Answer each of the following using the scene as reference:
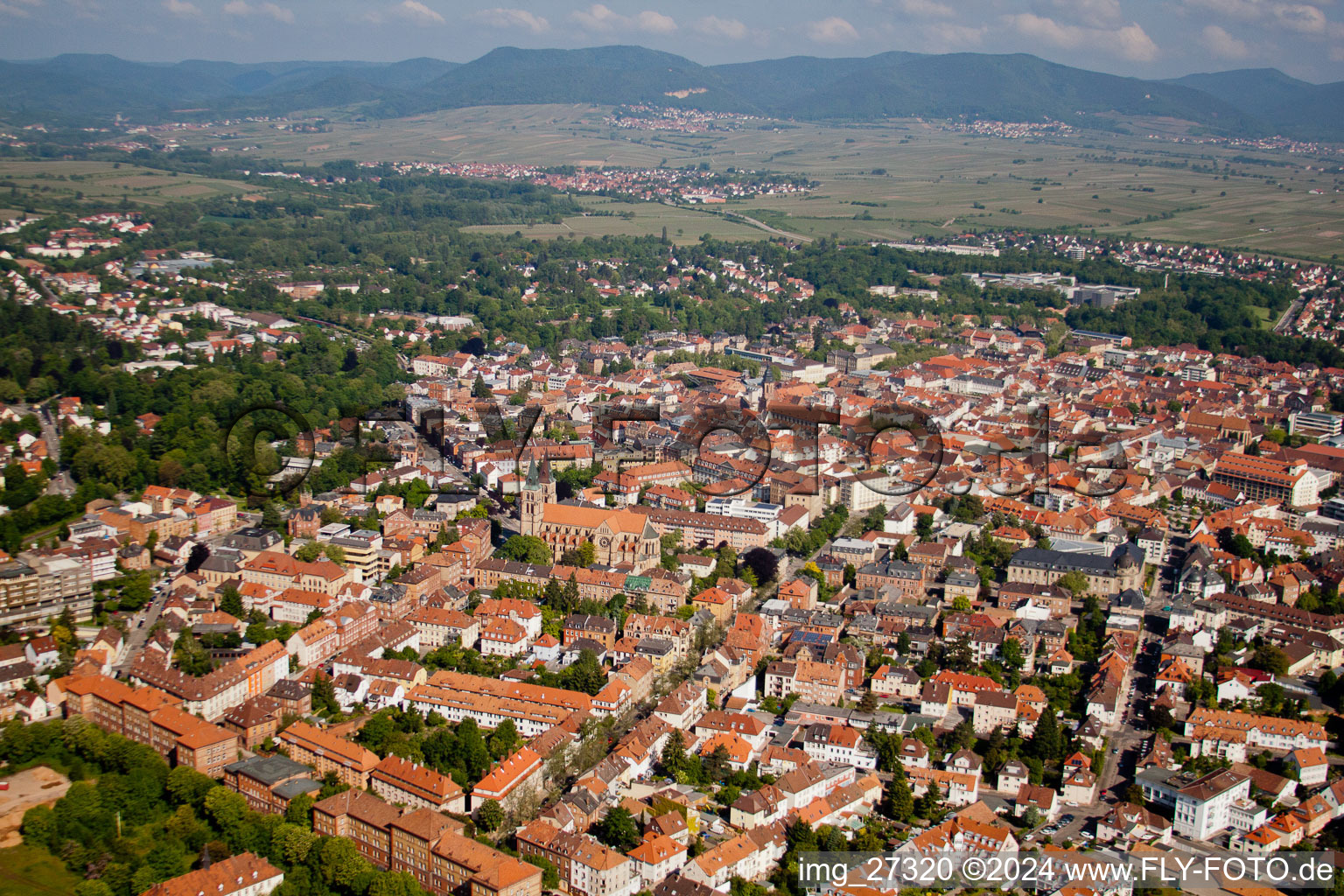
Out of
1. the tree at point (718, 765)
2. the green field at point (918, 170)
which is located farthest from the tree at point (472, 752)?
the green field at point (918, 170)

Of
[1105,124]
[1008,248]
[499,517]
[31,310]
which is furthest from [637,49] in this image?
[499,517]

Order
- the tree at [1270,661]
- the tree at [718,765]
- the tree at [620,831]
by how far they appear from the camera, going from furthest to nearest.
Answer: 1. the tree at [1270,661]
2. the tree at [718,765]
3. the tree at [620,831]

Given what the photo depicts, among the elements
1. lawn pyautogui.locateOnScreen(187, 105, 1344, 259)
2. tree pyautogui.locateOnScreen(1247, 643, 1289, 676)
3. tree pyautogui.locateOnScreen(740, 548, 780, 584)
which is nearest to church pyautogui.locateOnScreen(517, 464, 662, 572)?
tree pyautogui.locateOnScreen(740, 548, 780, 584)

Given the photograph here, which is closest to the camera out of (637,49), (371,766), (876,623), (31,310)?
(371,766)

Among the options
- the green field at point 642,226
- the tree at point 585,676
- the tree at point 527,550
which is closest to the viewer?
the tree at point 585,676

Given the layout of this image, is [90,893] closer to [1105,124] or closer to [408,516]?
[408,516]

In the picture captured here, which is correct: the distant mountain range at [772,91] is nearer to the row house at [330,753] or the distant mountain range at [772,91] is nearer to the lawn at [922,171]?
the lawn at [922,171]
